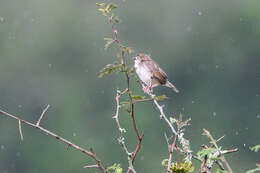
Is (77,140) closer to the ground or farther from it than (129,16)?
closer to the ground

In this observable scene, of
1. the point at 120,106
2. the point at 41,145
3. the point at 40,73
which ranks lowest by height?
the point at 41,145

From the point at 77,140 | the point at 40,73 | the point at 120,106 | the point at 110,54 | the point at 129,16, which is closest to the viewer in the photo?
the point at 120,106

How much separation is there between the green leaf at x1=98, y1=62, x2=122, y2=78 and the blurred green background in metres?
22.2

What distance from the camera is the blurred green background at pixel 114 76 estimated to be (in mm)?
26422

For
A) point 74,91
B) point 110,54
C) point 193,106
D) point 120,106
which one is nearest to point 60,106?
point 74,91

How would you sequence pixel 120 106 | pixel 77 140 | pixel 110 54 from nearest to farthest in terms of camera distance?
pixel 120 106 < pixel 77 140 < pixel 110 54

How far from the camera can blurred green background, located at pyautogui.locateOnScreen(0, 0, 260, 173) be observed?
26.4m

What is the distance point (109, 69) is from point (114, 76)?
1010 inches

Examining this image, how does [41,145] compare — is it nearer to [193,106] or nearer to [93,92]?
[93,92]

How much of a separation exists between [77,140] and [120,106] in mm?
23996

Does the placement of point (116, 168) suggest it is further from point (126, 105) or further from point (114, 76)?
point (114, 76)

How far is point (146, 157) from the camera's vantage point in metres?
26.2

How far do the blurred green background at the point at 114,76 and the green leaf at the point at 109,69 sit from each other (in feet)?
72.8

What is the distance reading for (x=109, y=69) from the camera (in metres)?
1.46
